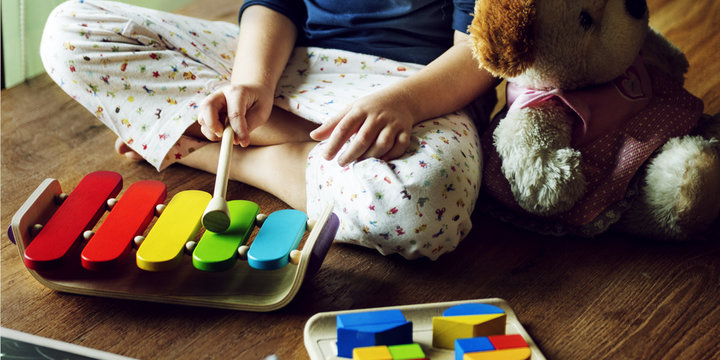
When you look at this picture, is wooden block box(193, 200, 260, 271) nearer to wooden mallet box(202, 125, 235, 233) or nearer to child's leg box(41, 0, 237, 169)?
wooden mallet box(202, 125, 235, 233)

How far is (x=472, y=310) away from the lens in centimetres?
67

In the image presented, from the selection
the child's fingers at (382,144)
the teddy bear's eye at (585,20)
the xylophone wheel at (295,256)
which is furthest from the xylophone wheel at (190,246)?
the teddy bear's eye at (585,20)

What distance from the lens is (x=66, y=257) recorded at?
73cm

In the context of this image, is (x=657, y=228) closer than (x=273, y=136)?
Yes

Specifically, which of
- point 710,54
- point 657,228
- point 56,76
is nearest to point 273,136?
point 56,76

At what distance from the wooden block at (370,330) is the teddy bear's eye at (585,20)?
0.38m

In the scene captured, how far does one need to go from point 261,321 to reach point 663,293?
1.51 ft

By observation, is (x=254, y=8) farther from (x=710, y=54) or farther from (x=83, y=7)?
(x=710, y=54)

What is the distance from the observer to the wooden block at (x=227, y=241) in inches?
27.7

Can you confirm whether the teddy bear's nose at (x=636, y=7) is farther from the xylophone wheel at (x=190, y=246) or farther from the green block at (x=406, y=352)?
the xylophone wheel at (x=190, y=246)

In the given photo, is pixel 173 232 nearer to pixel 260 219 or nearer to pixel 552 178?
pixel 260 219

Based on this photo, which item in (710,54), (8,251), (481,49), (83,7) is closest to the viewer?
(481,49)

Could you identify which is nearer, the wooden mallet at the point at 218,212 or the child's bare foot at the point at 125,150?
the wooden mallet at the point at 218,212

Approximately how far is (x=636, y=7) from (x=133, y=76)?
0.67m
